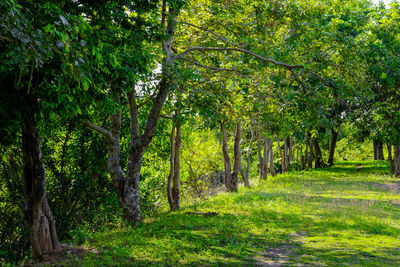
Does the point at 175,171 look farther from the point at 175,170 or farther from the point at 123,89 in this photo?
the point at 123,89

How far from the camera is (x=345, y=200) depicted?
1723 centimetres

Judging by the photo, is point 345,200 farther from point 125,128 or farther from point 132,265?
point 132,265

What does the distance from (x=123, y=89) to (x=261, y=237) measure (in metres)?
5.38

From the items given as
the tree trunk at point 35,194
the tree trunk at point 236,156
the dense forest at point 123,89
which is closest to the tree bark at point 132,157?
the dense forest at point 123,89

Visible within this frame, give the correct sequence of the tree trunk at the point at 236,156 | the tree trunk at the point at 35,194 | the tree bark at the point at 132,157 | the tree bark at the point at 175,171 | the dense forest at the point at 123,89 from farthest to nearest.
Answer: the tree trunk at the point at 236,156
the tree bark at the point at 175,171
the tree bark at the point at 132,157
the tree trunk at the point at 35,194
the dense forest at the point at 123,89

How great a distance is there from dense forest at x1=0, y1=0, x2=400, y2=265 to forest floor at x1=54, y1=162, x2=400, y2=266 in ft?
4.64

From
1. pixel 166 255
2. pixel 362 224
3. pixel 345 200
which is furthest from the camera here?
pixel 345 200

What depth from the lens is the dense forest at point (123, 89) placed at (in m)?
5.86

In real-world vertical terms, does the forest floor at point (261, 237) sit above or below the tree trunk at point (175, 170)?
below

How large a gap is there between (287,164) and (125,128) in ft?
94.5

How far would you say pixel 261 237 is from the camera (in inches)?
400

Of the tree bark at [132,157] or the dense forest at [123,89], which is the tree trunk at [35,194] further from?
the tree bark at [132,157]

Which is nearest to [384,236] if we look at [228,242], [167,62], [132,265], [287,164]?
[228,242]

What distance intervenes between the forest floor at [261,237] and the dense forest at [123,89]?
1.42 metres
